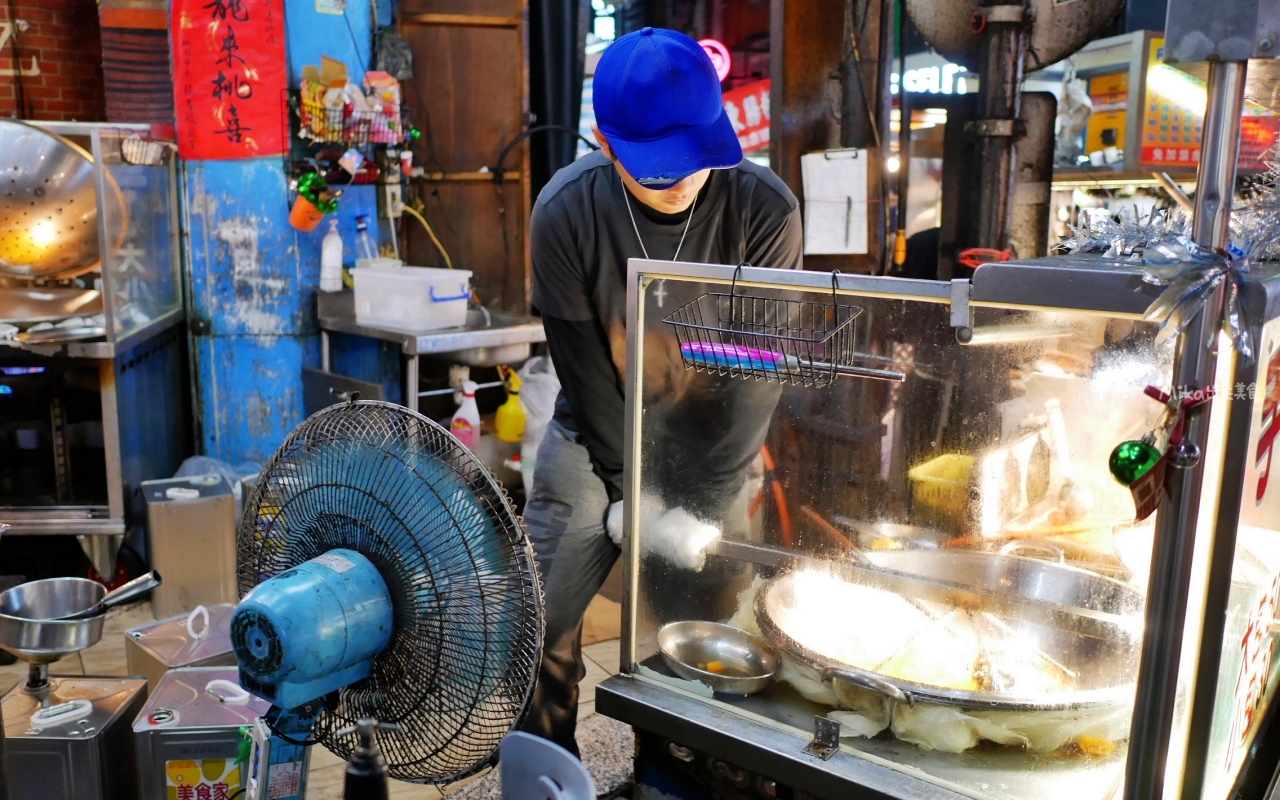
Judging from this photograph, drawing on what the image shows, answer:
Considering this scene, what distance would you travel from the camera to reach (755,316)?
160 centimetres

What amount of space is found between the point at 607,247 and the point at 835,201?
233 centimetres

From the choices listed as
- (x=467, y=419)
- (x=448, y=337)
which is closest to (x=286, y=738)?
(x=448, y=337)

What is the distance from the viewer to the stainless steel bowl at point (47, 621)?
224 cm

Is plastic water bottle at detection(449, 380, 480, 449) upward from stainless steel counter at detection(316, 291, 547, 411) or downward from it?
downward

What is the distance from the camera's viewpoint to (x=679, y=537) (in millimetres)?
1777

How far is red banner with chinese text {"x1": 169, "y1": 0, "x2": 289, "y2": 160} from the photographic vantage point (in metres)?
4.46

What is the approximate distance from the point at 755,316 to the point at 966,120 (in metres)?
2.74

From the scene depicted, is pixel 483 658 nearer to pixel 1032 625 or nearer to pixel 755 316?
pixel 755 316

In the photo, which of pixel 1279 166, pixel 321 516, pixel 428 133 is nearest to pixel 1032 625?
pixel 1279 166

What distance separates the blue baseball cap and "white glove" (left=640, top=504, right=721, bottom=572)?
0.63m

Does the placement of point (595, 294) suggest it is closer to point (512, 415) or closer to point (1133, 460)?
point (1133, 460)

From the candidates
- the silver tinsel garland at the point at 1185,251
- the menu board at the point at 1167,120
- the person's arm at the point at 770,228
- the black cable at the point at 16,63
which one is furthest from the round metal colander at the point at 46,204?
the menu board at the point at 1167,120

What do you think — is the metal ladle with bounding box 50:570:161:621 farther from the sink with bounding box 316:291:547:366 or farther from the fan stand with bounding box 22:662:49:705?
the sink with bounding box 316:291:547:366

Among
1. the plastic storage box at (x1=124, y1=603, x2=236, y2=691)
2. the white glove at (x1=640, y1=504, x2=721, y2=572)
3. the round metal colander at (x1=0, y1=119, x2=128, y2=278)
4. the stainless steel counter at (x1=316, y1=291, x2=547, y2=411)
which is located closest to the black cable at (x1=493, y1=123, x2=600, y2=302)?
the stainless steel counter at (x1=316, y1=291, x2=547, y2=411)
